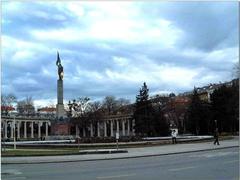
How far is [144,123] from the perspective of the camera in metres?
A: 95.2

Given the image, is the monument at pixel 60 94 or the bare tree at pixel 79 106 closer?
the monument at pixel 60 94

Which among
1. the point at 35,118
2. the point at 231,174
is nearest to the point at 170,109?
the point at 35,118

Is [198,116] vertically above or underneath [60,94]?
underneath

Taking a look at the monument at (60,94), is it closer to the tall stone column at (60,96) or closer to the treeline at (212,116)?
the tall stone column at (60,96)

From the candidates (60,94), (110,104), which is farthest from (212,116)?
(110,104)

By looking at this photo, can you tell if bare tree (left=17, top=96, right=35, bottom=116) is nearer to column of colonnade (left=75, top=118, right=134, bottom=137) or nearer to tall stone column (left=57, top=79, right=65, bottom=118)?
column of colonnade (left=75, top=118, right=134, bottom=137)

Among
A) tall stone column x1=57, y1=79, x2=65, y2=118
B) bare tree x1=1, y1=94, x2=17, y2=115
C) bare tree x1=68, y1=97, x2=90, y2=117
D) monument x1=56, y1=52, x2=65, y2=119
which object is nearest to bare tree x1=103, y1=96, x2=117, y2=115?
bare tree x1=68, y1=97, x2=90, y2=117

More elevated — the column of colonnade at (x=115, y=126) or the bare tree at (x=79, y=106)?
the bare tree at (x=79, y=106)

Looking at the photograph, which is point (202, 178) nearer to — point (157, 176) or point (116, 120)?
point (157, 176)

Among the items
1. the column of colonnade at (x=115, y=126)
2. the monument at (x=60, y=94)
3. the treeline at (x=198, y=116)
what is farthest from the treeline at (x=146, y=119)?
the column of colonnade at (x=115, y=126)

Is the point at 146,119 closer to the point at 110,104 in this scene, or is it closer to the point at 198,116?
the point at 198,116

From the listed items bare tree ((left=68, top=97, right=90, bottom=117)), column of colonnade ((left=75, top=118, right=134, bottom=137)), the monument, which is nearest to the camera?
the monument

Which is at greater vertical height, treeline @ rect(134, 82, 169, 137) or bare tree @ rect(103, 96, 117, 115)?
bare tree @ rect(103, 96, 117, 115)

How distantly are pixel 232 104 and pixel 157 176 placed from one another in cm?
7600
